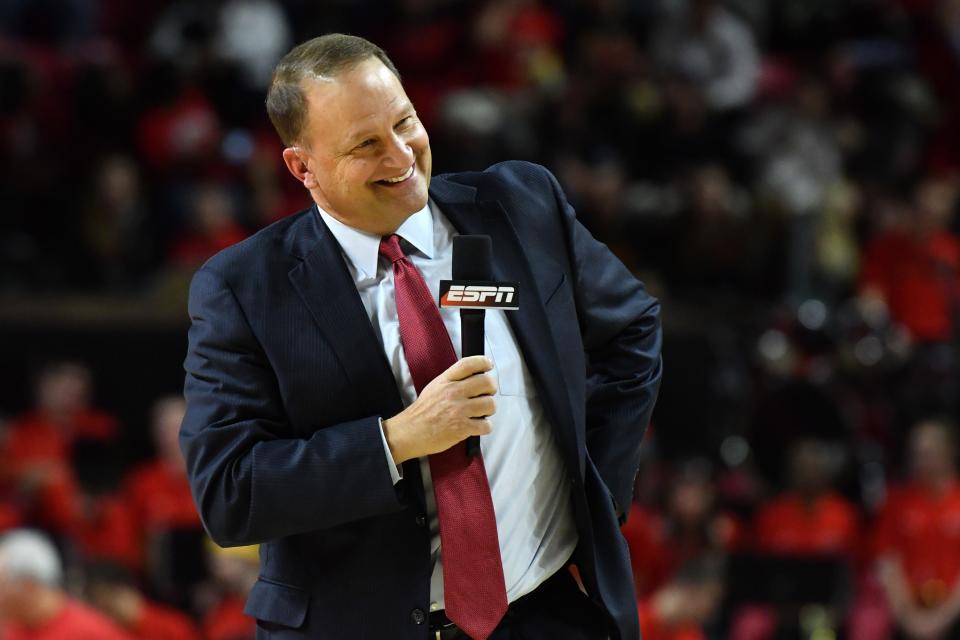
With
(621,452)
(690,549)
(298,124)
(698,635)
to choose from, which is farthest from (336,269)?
(690,549)

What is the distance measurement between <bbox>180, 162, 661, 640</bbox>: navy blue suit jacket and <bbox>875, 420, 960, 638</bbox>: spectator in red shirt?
498 cm

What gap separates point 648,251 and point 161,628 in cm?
409

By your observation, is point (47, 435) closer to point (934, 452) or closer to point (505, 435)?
Result: point (934, 452)

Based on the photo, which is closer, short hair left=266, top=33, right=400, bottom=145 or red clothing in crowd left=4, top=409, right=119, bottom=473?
short hair left=266, top=33, right=400, bottom=145

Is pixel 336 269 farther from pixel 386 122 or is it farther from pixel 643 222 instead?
pixel 643 222

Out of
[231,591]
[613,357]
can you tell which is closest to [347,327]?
[613,357]

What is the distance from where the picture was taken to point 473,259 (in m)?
2.37

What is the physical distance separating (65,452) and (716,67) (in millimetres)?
5520

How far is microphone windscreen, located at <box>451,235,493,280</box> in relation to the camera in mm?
2357

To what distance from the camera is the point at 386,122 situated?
8.21ft

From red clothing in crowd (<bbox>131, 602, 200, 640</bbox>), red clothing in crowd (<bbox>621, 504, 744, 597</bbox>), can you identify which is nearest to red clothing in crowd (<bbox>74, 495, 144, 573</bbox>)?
red clothing in crowd (<bbox>131, 602, 200, 640</bbox>)

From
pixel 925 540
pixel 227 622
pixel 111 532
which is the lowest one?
pixel 925 540

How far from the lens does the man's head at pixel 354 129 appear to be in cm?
250

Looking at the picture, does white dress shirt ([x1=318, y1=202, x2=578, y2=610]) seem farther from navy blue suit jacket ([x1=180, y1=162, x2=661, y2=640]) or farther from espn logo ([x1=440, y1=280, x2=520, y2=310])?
espn logo ([x1=440, y1=280, x2=520, y2=310])
